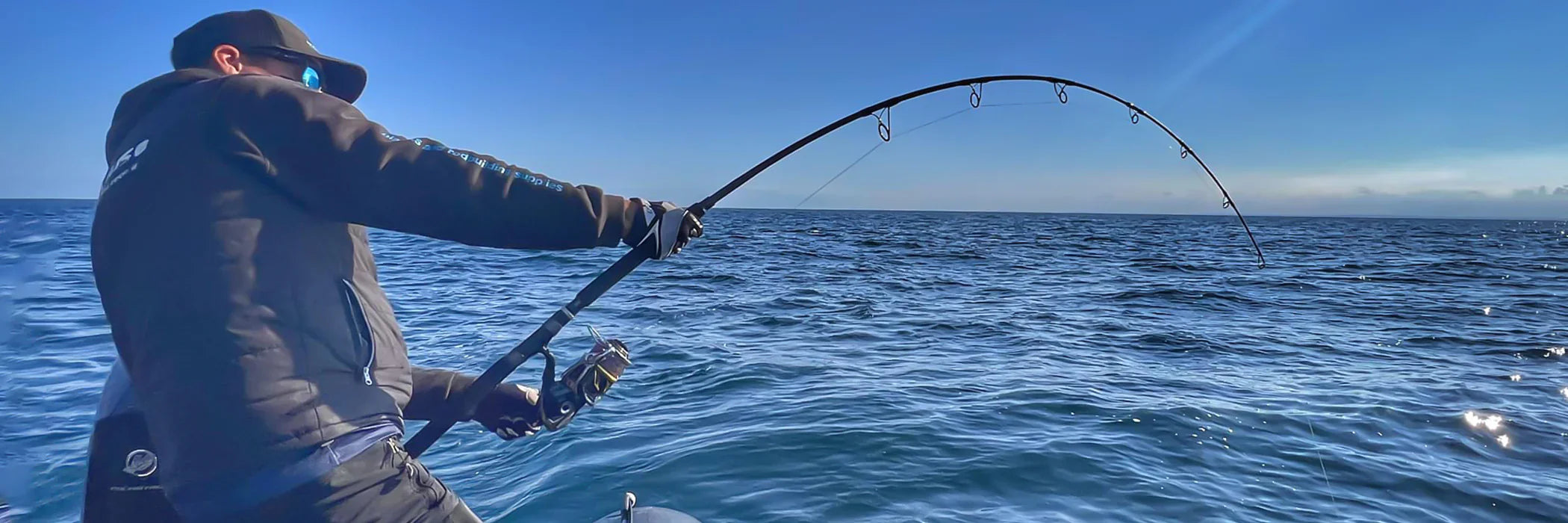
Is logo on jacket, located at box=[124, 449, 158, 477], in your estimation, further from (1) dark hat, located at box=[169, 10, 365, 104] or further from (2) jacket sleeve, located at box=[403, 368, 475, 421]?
(1) dark hat, located at box=[169, 10, 365, 104]

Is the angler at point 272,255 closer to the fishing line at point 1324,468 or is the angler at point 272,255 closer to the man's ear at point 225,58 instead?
the man's ear at point 225,58

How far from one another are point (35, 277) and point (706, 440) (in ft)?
12.5

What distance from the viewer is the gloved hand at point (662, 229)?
2.51 meters

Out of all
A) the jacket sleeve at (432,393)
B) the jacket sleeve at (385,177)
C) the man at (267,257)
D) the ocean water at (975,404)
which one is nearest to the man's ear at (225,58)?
the man at (267,257)

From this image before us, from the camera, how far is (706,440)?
20.0ft

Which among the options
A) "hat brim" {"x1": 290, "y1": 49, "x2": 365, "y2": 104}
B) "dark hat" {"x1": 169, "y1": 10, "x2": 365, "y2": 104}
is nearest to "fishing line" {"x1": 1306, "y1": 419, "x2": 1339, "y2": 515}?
"hat brim" {"x1": 290, "y1": 49, "x2": 365, "y2": 104}

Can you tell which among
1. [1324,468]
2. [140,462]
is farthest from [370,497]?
[1324,468]

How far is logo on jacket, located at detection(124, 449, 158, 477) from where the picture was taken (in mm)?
2508

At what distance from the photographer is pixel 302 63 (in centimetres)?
245

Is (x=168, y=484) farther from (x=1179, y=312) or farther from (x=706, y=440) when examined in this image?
(x=1179, y=312)

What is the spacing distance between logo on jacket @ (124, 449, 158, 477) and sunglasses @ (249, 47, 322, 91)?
1182 mm

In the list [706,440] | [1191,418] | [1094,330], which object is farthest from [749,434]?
[1094,330]

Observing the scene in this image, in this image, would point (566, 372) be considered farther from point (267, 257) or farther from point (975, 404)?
point (975, 404)

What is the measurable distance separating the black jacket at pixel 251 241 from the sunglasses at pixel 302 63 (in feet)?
0.69
